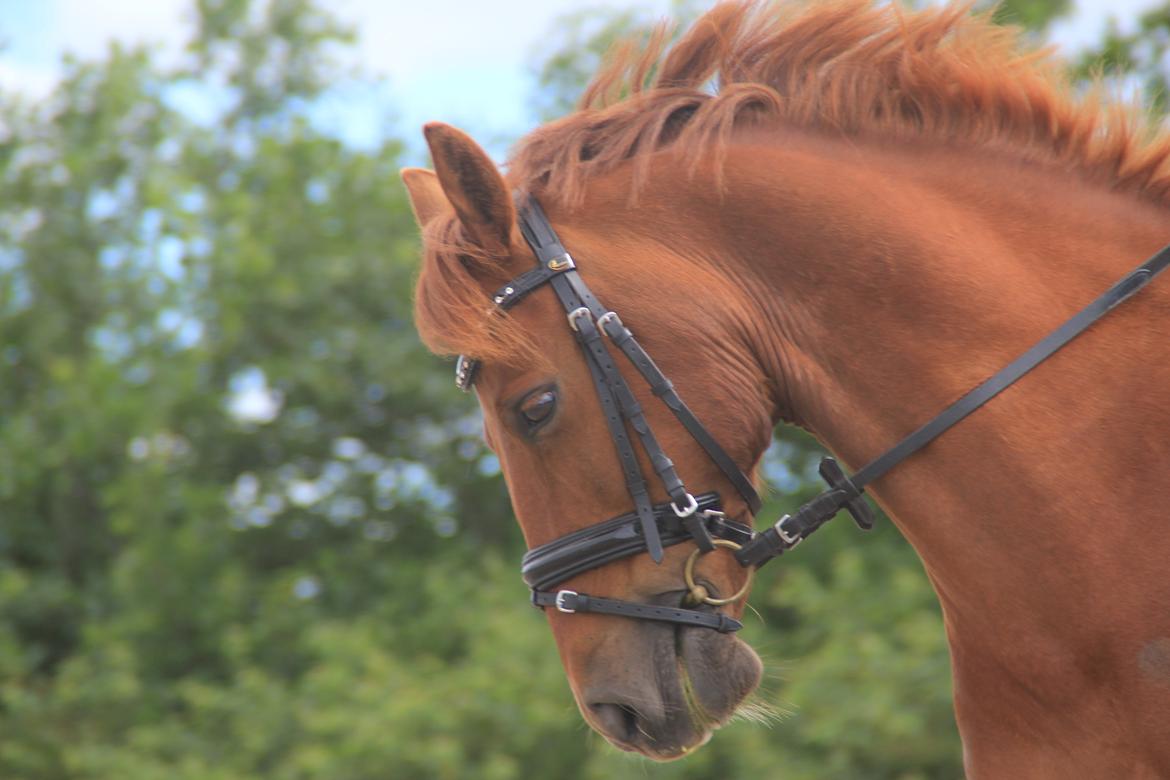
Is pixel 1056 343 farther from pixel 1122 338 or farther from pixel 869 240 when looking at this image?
pixel 869 240

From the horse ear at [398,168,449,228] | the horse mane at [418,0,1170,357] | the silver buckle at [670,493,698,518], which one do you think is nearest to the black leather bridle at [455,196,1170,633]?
the silver buckle at [670,493,698,518]

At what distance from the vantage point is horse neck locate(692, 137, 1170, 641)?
206 centimetres

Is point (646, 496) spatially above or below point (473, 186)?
below

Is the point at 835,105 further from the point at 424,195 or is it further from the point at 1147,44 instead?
the point at 1147,44

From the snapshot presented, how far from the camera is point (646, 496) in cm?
221

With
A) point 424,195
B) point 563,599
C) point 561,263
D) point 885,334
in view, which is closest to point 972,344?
point 885,334

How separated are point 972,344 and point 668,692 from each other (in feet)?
2.91

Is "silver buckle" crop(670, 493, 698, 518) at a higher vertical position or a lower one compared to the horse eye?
lower

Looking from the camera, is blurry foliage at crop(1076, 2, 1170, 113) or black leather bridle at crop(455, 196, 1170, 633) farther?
blurry foliage at crop(1076, 2, 1170, 113)

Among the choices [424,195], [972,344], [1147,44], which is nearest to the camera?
[972,344]

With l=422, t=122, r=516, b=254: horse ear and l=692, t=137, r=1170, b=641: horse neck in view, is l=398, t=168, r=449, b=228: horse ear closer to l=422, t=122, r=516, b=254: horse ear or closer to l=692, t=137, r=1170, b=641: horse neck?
l=422, t=122, r=516, b=254: horse ear

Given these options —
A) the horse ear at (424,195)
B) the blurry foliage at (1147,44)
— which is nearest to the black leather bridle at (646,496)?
the horse ear at (424,195)

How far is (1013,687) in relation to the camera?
2.15 m

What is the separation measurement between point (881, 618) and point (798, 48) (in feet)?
14.3
